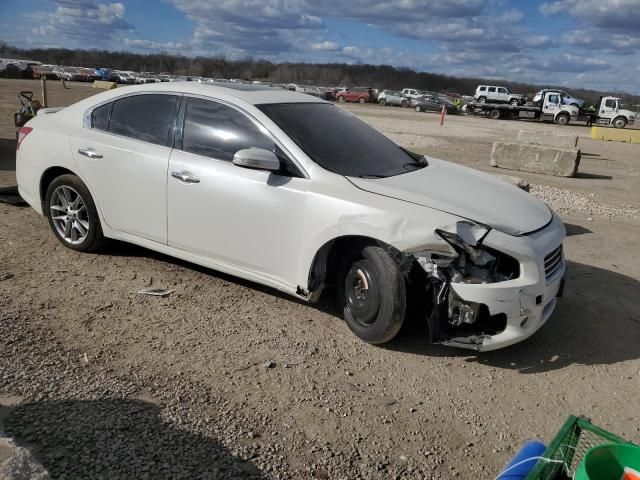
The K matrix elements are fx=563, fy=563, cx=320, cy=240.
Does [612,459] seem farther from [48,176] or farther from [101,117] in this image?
[48,176]

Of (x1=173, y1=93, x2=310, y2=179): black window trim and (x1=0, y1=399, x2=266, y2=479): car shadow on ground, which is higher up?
(x1=173, y1=93, x2=310, y2=179): black window trim

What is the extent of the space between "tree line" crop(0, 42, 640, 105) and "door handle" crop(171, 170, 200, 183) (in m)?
113

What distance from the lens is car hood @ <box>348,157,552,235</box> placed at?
385 cm

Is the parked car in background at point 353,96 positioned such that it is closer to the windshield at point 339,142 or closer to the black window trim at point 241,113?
the windshield at point 339,142

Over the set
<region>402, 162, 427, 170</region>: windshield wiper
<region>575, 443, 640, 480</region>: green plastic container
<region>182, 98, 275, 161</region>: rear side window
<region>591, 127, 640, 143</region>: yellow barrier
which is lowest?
<region>591, 127, 640, 143</region>: yellow barrier

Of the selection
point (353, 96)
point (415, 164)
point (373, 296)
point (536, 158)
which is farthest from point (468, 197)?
point (353, 96)

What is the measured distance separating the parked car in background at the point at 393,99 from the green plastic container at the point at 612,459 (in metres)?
52.9

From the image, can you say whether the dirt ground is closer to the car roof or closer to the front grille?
the front grille

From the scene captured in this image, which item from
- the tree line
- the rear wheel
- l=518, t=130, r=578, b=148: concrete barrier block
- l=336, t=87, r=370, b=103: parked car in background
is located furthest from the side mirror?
the tree line

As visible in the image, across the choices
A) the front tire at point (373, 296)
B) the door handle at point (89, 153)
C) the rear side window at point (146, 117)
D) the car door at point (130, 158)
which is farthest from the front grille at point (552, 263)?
the door handle at point (89, 153)

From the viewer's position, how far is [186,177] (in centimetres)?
444

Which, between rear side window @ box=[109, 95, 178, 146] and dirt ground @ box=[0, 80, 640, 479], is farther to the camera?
rear side window @ box=[109, 95, 178, 146]

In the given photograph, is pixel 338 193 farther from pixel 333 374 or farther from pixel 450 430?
pixel 450 430

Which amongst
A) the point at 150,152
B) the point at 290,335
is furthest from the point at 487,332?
the point at 150,152
